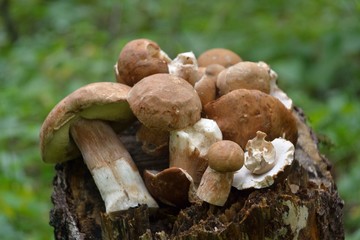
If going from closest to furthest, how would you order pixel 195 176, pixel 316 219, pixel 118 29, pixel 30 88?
pixel 316 219
pixel 195 176
pixel 30 88
pixel 118 29

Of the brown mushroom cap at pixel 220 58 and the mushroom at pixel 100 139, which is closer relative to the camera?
the mushroom at pixel 100 139

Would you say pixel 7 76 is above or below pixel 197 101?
above

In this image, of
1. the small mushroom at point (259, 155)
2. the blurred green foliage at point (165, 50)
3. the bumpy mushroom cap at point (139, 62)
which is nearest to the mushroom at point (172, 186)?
the small mushroom at point (259, 155)

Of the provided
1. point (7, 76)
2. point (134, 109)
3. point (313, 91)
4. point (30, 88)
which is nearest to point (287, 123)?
point (134, 109)

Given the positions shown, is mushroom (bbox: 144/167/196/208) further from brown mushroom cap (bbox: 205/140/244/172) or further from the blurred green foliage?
the blurred green foliage

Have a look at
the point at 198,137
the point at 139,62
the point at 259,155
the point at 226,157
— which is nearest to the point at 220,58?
the point at 139,62

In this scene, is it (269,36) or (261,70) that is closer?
(261,70)

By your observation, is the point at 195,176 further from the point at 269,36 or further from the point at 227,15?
the point at 227,15

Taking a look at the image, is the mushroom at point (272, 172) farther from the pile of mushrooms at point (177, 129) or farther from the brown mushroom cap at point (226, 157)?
the brown mushroom cap at point (226, 157)

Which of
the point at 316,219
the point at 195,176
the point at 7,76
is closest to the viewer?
the point at 316,219
